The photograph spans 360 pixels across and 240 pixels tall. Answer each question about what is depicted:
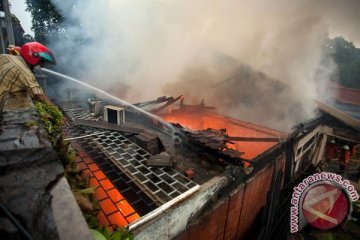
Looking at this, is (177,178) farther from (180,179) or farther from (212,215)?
(212,215)

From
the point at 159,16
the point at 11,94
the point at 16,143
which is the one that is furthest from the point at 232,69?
the point at 16,143

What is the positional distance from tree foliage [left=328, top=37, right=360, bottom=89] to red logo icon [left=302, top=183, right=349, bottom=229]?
1148 inches

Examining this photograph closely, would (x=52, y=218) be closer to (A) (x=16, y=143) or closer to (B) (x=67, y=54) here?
(A) (x=16, y=143)

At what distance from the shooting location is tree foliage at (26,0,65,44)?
1385 centimetres

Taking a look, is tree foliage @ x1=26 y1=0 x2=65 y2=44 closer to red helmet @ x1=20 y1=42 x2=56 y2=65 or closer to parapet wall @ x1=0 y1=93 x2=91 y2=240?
red helmet @ x1=20 y1=42 x2=56 y2=65

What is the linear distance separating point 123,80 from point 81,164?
339 inches

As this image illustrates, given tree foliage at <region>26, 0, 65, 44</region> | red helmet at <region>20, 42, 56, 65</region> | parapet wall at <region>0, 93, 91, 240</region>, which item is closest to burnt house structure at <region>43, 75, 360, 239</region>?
parapet wall at <region>0, 93, 91, 240</region>

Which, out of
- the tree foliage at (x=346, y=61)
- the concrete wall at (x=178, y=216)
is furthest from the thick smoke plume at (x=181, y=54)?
the tree foliage at (x=346, y=61)

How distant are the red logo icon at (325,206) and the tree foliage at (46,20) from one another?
17.4m

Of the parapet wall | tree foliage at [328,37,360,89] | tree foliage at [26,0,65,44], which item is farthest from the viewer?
tree foliage at [328,37,360,89]

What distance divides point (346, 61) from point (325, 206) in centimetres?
3892

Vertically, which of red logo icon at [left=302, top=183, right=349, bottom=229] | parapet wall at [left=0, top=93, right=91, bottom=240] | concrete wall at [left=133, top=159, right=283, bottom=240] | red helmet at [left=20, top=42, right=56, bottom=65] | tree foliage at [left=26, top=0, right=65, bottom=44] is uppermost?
tree foliage at [left=26, top=0, right=65, bottom=44]

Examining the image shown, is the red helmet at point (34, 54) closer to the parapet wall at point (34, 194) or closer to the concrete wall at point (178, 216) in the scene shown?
the parapet wall at point (34, 194)

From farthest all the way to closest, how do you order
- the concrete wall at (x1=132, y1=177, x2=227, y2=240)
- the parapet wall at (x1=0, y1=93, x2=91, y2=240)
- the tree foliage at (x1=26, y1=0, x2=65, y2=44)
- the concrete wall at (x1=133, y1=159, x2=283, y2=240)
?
1. the tree foliage at (x1=26, y1=0, x2=65, y2=44)
2. the concrete wall at (x1=133, y1=159, x2=283, y2=240)
3. the concrete wall at (x1=132, y1=177, x2=227, y2=240)
4. the parapet wall at (x1=0, y1=93, x2=91, y2=240)
